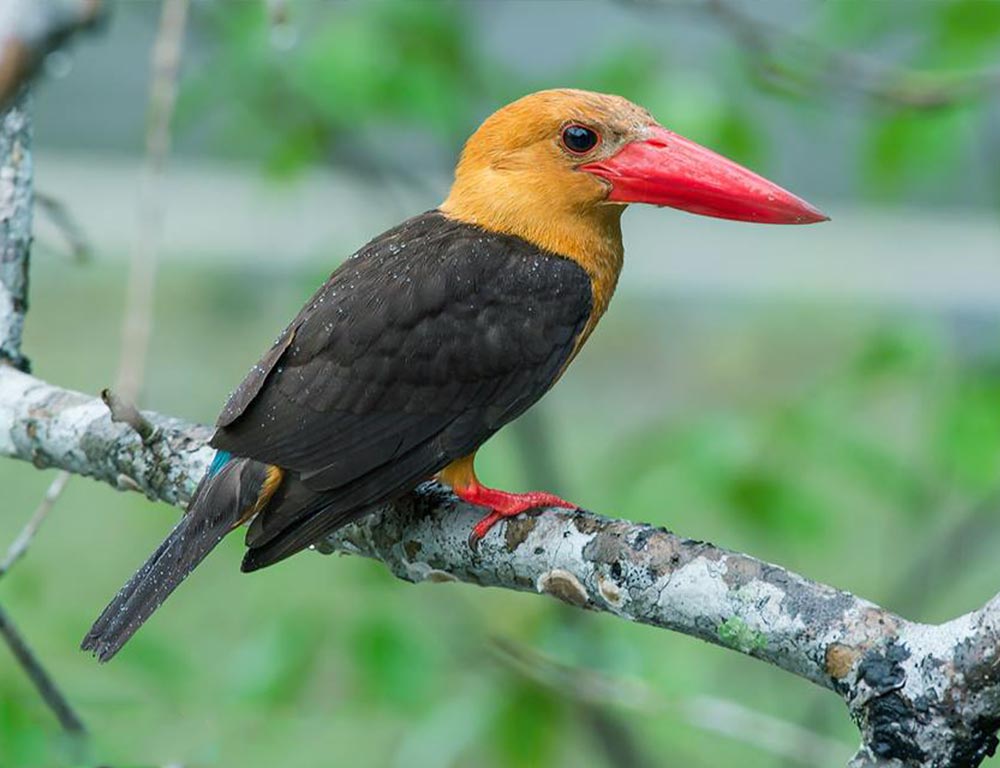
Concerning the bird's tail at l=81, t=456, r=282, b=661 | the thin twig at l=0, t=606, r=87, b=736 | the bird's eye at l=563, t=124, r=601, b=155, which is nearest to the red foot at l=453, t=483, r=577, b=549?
the bird's tail at l=81, t=456, r=282, b=661

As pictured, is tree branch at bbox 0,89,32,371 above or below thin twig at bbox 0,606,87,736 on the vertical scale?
above

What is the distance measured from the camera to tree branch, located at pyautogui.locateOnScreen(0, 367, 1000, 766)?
1317 mm

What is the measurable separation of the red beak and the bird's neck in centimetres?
6

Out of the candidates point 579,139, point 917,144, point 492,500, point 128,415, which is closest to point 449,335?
point 492,500

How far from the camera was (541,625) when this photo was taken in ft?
10.3

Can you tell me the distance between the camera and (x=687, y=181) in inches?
87.9

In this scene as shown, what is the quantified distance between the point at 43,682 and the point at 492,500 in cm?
58

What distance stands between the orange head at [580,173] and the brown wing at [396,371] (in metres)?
0.07

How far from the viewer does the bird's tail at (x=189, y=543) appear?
1837 millimetres

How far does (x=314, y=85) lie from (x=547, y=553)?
Result: 1535 millimetres

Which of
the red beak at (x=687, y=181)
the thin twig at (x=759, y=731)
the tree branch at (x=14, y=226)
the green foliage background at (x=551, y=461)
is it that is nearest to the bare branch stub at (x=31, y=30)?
the green foliage background at (x=551, y=461)

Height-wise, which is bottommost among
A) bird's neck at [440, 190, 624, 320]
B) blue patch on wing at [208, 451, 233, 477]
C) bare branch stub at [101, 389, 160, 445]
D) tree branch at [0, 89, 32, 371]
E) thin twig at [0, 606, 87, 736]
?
thin twig at [0, 606, 87, 736]

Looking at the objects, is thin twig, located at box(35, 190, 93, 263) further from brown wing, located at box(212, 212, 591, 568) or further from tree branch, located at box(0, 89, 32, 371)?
brown wing, located at box(212, 212, 591, 568)

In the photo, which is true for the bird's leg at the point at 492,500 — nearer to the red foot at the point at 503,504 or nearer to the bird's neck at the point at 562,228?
the red foot at the point at 503,504
